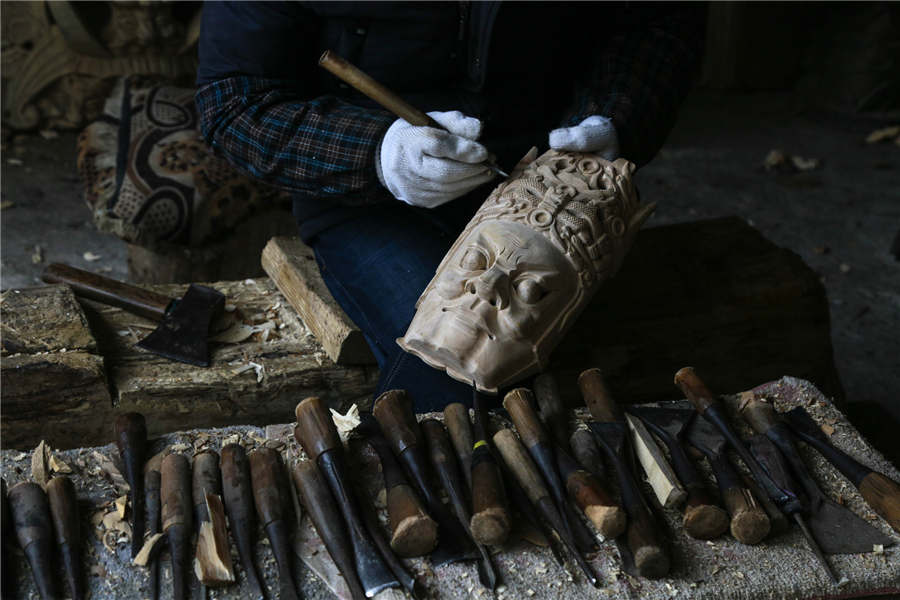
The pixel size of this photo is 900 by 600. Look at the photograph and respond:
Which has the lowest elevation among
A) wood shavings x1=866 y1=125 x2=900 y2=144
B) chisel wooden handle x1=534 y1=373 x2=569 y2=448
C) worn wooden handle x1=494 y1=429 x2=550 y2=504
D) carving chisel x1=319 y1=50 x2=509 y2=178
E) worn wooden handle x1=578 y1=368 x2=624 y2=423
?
wood shavings x1=866 y1=125 x2=900 y2=144

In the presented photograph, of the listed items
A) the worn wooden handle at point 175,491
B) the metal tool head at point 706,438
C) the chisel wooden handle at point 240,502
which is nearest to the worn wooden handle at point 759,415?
the metal tool head at point 706,438

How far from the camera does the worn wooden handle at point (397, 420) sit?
6.09 ft

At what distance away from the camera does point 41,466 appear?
1820 mm

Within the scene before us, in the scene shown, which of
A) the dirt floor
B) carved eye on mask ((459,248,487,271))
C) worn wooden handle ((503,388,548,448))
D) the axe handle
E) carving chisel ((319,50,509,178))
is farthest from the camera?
the dirt floor

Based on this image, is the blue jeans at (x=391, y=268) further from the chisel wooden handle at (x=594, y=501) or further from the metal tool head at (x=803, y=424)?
the metal tool head at (x=803, y=424)

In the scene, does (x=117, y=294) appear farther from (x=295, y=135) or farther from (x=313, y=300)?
(x=295, y=135)

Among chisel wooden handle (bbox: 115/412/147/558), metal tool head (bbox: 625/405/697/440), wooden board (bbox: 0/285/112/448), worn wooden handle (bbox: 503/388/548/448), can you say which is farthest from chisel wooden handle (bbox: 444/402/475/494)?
wooden board (bbox: 0/285/112/448)

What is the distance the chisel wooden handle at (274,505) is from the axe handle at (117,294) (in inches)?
35.9

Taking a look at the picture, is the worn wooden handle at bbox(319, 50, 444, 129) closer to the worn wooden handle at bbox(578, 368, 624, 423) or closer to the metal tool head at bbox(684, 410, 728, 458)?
the worn wooden handle at bbox(578, 368, 624, 423)

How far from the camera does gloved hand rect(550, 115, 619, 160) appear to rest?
227cm

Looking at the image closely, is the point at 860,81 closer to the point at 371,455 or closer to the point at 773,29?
the point at 773,29

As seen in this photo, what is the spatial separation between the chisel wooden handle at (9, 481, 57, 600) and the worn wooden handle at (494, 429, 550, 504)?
905 mm

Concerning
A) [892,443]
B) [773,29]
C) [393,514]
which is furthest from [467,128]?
[773,29]

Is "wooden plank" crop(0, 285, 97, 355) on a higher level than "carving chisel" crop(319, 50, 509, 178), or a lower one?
lower
